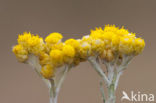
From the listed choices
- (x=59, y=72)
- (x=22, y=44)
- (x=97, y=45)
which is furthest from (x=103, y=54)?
(x=22, y=44)

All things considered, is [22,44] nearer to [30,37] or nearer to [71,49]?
[30,37]

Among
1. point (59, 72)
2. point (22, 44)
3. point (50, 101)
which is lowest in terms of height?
point (50, 101)

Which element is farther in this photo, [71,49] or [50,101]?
[50,101]

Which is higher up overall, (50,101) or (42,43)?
(42,43)

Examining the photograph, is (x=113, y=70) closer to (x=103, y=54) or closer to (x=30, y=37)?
(x=103, y=54)
